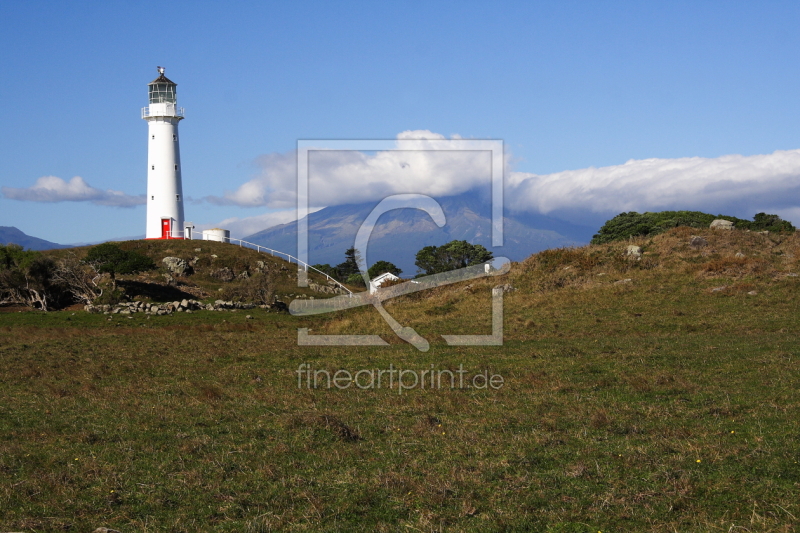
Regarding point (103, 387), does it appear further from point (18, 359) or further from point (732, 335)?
point (732, 335)

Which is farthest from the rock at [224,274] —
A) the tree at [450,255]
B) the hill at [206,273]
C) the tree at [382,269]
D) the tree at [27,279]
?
the tree at [382,269]

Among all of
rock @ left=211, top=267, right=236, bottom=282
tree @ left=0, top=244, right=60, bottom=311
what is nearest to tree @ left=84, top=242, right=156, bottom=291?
tree @ left=0, top=244, right=60, bottom=311

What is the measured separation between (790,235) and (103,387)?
43.2 metres

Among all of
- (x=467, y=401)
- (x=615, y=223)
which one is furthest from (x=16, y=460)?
(x=615, y=223)

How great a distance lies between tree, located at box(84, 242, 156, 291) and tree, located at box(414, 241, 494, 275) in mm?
35640

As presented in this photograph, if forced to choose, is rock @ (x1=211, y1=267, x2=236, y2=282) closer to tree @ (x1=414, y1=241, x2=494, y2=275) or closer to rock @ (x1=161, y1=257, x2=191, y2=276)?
rock @ (x1=161, y1=257, x2=191, y2=276)

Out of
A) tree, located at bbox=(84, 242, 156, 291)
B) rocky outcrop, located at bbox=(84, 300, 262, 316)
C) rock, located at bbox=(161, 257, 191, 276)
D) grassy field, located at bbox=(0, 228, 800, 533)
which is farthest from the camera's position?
rock, located at bbox=(161, 257, 191, 276)

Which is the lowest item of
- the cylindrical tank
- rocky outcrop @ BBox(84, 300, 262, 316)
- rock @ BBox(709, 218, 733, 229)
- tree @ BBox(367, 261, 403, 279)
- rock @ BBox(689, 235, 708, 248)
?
rocky outcrop @ BBox(84, 300, 262, 316)

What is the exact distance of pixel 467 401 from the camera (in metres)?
16.1

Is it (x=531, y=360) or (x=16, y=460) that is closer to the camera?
(x=16, y=460)

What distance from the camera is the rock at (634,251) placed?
4328 cm

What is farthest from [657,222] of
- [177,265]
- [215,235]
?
[177,265]

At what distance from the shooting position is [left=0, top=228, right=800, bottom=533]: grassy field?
8789 mm

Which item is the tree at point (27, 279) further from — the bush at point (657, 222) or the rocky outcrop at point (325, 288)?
the bush at point (657, 222)
